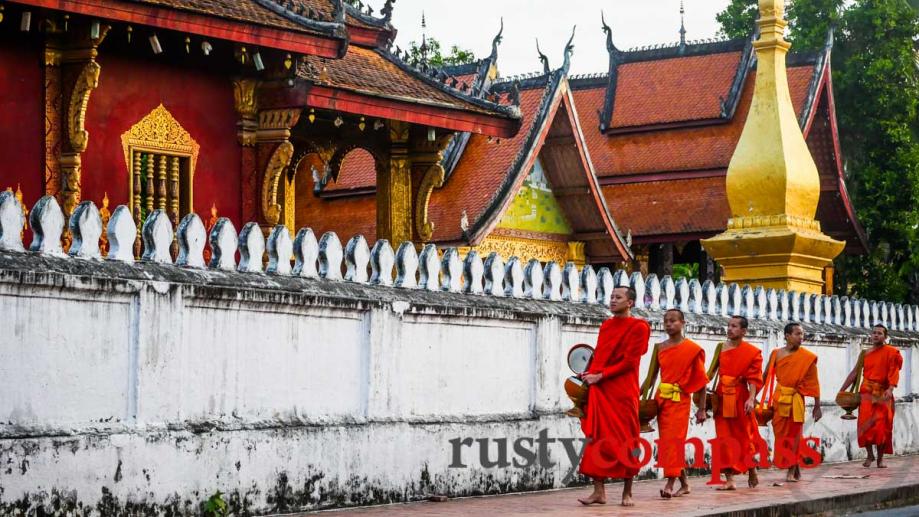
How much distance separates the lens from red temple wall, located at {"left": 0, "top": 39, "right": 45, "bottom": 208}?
546 inches

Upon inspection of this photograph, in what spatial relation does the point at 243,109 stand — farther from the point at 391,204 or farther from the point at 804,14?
the point at 804,14

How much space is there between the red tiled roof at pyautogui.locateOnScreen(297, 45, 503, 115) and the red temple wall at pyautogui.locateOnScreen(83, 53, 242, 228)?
956mm

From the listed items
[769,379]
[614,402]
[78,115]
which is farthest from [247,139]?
[614,402]

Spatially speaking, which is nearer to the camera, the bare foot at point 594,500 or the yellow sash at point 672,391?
the bare foot at point 594,500

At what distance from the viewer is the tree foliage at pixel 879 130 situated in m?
33.8

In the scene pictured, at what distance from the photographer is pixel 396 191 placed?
61.3ft

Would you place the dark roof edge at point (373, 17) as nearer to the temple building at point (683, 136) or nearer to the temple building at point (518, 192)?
the temple building at point (518, 192)

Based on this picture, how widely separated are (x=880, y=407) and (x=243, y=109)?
23.3 ft

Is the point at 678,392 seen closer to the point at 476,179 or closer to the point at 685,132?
the point at 476,179

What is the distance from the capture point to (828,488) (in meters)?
13.3

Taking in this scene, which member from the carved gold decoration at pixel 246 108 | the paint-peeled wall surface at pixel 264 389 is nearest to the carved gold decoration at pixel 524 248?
the carved gold decoration at pixel 246 108

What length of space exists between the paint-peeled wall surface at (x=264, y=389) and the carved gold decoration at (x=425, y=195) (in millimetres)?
5462

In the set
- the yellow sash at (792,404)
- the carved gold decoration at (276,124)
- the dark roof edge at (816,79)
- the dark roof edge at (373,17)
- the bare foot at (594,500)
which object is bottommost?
the bare foot at (594,500)

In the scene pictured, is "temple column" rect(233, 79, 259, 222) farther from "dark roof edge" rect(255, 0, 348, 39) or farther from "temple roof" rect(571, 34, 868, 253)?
"temple roof" rect(571, 34, 868, 253)
